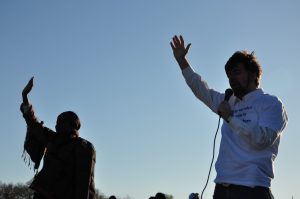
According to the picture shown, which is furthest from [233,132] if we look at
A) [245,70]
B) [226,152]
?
[245,70]

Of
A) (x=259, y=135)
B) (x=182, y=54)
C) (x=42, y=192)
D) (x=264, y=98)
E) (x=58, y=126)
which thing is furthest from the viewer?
(x=58, y=126)

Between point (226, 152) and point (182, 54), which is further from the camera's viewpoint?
point (182, 54)

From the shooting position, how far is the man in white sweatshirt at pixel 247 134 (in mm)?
4953

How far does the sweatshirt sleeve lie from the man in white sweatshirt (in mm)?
68

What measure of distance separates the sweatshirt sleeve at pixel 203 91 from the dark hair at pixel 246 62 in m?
0.38

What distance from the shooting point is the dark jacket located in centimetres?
786

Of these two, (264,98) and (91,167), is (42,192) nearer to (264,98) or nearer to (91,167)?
(91,167)

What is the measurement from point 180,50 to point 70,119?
8.79 feet

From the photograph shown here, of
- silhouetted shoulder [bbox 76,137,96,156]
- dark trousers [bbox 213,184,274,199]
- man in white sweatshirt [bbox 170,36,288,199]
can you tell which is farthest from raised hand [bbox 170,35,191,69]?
silhouetted shoulder [bbox 76,137,96,156]

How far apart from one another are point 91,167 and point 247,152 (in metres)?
3.42

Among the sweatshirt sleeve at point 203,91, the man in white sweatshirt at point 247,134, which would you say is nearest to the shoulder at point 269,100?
the man in white sweatshirt at point 247,134

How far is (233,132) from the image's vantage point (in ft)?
17.5

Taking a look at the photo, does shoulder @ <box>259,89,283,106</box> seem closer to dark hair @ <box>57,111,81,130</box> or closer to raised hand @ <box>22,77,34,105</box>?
dark hair @ <box>57,111,81,130</box>

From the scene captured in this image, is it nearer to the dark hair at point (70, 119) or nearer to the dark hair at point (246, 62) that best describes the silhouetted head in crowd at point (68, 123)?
the dark hair at point (70, 119)
